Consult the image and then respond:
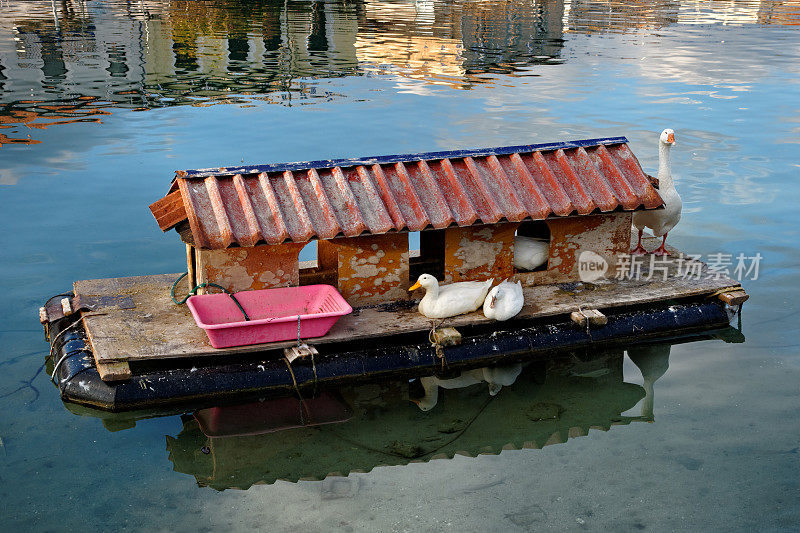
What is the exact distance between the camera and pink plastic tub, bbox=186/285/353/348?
28.8 ft

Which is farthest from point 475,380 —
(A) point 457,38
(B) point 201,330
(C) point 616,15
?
(C) point 616,15

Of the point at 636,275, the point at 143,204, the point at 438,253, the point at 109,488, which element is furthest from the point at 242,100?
the point at 109,488

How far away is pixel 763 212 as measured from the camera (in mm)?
15109

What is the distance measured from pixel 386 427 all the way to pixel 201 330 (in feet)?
7.57

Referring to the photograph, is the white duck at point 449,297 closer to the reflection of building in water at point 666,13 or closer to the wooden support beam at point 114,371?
the wooden support beam at point 114,371

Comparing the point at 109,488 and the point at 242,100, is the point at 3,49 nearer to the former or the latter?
the point at 242,100

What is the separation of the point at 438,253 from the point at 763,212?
7169 millimetres

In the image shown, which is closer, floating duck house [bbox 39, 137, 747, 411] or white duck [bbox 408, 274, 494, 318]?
floating duck house [bbox 39, 137, 747, 411]

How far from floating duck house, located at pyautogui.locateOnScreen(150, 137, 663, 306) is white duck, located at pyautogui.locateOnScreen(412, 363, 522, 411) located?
44.3 inches

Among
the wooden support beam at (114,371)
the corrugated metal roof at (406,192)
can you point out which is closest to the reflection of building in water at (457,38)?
the corrugated metal roof at (406,192)

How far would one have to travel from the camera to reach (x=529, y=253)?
10.6 metres

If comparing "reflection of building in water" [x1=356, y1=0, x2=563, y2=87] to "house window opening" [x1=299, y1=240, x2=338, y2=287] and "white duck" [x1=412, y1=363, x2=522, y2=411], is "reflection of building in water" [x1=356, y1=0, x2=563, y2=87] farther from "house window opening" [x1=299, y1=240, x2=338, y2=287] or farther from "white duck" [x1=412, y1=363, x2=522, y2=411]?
"white duck" [x1=412, y1=363, x2=522, y2=411]

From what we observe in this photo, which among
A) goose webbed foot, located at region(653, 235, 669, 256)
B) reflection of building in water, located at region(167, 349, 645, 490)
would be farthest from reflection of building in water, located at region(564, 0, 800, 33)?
reflection of building in water, located at region(167, 349, 645, 490)

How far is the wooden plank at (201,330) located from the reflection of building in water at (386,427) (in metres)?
0.74
